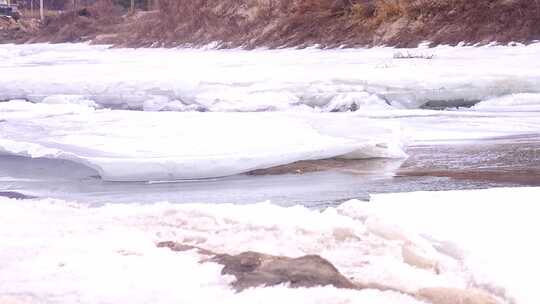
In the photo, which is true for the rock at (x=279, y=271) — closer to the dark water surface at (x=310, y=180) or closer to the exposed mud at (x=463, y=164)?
the dark water surface at (x=310, y=180)

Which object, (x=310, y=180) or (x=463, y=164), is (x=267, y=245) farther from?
(x=463, y=164)

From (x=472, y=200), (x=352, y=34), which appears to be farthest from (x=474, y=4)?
(x=472, y=200)

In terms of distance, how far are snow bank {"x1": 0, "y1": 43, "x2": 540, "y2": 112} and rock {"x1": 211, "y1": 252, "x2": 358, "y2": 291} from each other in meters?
8.39

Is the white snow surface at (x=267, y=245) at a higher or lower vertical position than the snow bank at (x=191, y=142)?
higher

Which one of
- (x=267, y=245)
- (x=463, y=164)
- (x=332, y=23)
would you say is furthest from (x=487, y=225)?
(x=332, y=23)

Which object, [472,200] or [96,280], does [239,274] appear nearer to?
[96,280]

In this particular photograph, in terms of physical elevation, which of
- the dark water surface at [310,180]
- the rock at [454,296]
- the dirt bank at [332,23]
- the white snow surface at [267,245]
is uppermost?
the rock at [454,296]

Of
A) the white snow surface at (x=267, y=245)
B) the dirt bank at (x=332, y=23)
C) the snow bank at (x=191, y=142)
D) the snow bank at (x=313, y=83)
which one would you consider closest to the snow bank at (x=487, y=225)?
the white snow surface at (x=267, y=245)

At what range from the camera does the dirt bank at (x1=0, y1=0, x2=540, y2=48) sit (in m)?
19.8

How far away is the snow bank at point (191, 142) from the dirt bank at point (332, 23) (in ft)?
35.0

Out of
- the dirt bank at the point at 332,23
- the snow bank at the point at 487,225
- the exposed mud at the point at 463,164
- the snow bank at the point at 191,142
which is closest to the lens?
the snow bank at the point at 487,225

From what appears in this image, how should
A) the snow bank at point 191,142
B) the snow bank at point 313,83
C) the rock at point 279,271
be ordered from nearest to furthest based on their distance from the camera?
the rock at point 279,271 < the snow bank at point 191,142 < the snow bank at point 313,83

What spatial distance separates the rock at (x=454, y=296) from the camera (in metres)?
3.97

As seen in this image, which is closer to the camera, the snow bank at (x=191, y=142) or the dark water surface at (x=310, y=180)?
the dark water surface at (x=310, y=180)
